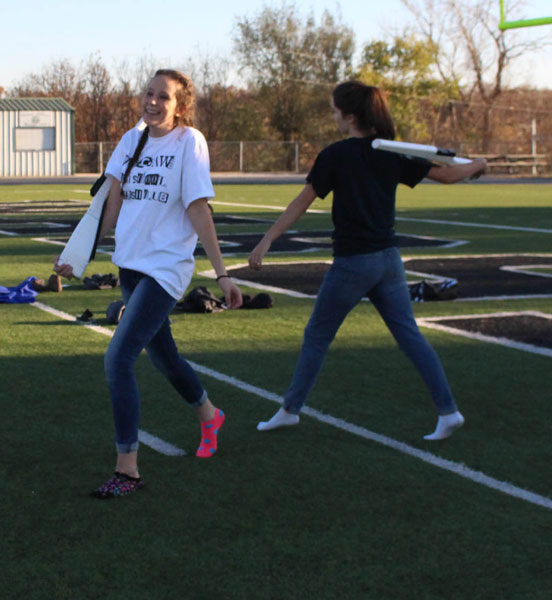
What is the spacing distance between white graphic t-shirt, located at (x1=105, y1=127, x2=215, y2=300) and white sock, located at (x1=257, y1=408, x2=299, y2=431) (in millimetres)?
1389

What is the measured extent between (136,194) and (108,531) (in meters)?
1.52

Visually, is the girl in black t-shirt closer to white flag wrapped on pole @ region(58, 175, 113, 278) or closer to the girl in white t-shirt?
the girl in white t-shirt

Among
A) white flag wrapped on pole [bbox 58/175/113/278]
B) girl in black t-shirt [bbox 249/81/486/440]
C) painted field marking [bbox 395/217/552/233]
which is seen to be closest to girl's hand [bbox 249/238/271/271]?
girl in black t-shirt [bbox 249/81/486/440]

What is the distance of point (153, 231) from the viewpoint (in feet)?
16.2

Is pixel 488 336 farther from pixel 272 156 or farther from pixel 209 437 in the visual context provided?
pixel 272 156

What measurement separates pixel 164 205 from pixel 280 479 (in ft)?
4.72

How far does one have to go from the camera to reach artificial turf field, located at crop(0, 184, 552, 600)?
4047 mm

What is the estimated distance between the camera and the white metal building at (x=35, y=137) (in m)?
54.9

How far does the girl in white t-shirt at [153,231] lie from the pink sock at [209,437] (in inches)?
23.4

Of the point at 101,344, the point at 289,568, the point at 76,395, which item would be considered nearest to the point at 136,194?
the point at 289,568

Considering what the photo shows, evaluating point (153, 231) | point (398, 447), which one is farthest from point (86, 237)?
point (398, 447)

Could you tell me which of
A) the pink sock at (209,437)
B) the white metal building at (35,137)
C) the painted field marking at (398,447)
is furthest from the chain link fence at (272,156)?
the pink sock at (209,437)

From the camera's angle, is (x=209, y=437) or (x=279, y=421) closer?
(x=209, y=437)

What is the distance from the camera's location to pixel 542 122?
240 feet
